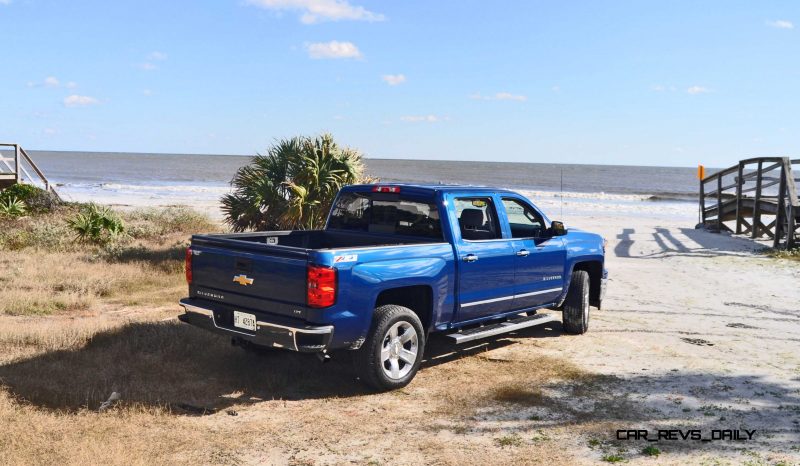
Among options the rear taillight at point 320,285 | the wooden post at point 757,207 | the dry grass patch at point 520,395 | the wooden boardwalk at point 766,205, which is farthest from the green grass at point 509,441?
the wooden post at point 757,207

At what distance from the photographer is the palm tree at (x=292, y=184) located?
14.5 m

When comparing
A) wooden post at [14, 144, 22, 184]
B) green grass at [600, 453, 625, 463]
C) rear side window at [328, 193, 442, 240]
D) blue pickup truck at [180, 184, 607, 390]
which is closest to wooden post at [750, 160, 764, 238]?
blue pickup truck at [180, 184, 607, 390]

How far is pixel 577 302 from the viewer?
944 cm

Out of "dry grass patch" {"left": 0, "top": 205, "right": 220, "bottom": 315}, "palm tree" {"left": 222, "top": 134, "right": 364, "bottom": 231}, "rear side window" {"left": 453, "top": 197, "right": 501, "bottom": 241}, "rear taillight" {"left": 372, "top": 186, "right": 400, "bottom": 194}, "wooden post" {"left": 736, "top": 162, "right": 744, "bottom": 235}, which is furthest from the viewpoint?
"wooden post" {"left": 736, "top": 162, "right": 744, "bottom": 235}

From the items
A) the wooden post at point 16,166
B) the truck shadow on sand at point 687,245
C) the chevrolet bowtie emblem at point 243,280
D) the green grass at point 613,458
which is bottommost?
the green grass at point 613,458

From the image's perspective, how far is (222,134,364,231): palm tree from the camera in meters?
14.5

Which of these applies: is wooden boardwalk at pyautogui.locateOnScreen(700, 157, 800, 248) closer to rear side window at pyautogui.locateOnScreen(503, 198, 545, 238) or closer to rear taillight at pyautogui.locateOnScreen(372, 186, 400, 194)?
rear side window at pyautogui.locateOnScreen(503, 198, 545, 238)

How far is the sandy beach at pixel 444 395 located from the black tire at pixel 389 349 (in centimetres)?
17

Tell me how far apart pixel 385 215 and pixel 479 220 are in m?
1.04

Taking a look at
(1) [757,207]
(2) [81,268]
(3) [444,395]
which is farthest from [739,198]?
(3) [444,395]

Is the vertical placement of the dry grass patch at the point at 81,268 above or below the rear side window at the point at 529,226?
below

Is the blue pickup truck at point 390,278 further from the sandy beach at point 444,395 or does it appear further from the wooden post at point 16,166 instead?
the wooden post at point 16,166

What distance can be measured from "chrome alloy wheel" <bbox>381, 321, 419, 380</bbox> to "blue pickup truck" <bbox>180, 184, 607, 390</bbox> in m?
0.01

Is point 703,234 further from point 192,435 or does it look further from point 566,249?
point 192,435
